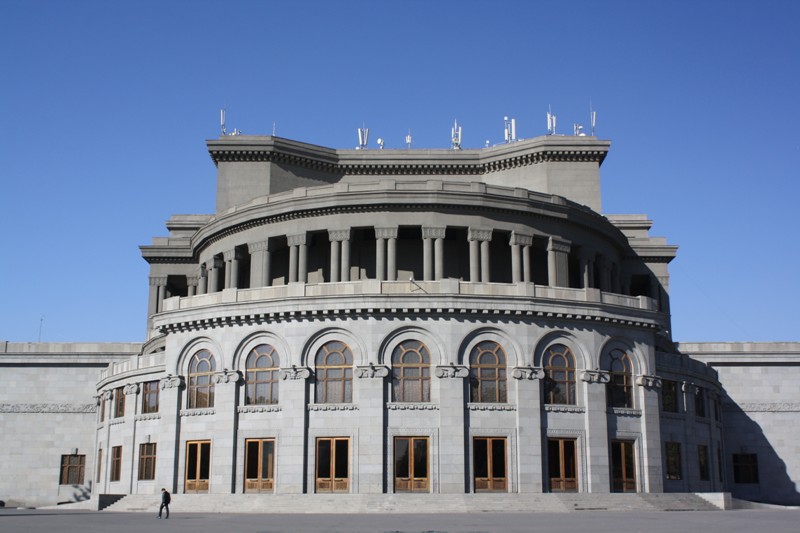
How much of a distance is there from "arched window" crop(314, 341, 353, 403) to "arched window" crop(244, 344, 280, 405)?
2.43 metres

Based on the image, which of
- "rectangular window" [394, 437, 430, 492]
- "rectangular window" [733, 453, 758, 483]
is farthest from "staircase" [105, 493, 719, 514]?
"rectangular window" [733, 453, 758, 483]

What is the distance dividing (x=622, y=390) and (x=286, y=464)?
18.6 m

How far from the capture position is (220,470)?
162 ft

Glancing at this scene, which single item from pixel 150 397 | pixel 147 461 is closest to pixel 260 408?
pixel 147 461

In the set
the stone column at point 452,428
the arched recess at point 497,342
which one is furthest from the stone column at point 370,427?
the arched recess at point 497,342

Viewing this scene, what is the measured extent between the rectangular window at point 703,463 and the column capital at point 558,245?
14.7 meters

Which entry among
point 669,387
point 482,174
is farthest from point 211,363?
point 482,174

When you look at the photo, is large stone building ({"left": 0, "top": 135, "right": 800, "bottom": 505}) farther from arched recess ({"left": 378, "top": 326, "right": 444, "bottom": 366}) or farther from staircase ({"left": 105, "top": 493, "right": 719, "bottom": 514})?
staircase ({"left": 105, "top": 493, "right": 719, "bottom": 514})

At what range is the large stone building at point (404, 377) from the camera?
4822 centimetres

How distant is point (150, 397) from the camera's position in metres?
55.8

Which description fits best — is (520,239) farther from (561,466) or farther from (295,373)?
(295,373)

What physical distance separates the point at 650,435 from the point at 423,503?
47.5 ft

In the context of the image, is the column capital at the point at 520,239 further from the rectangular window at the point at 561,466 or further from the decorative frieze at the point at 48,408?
the decorative frieze at the point at 48,408

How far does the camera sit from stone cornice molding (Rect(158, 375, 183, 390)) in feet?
172
